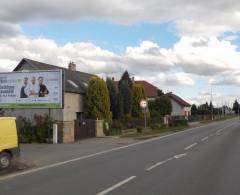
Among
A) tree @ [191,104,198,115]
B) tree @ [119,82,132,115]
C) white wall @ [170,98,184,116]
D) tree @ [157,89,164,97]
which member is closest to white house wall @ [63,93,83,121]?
tree @ [119,82,132,115]

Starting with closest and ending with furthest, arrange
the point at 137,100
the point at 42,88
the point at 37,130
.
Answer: the point at 37,130
the point at 42,88
the point at 137,100

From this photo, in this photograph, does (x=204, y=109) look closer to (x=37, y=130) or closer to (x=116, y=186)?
(x=37, y=130)

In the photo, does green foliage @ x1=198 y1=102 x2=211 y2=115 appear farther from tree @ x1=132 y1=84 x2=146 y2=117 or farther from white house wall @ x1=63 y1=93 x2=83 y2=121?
white house wall @ x1=63 y1=93 x2=83 y2=121

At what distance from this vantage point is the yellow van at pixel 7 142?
15871mm

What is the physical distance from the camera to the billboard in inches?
1282

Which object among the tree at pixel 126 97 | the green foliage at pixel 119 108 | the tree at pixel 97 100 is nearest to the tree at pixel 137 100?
the tree at pixel 126 97

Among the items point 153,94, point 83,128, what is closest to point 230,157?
point 83,128

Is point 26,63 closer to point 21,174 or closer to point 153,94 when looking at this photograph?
point 21,174

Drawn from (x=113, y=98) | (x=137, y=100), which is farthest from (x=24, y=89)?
(x=137, y=100)

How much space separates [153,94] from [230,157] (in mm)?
82774

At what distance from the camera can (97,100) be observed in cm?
4656

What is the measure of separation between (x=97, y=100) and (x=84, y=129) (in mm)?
12030

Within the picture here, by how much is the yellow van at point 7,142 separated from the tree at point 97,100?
2948 centimetres

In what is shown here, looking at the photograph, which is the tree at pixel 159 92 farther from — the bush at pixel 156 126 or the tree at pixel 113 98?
the tree at pixel 113 98
